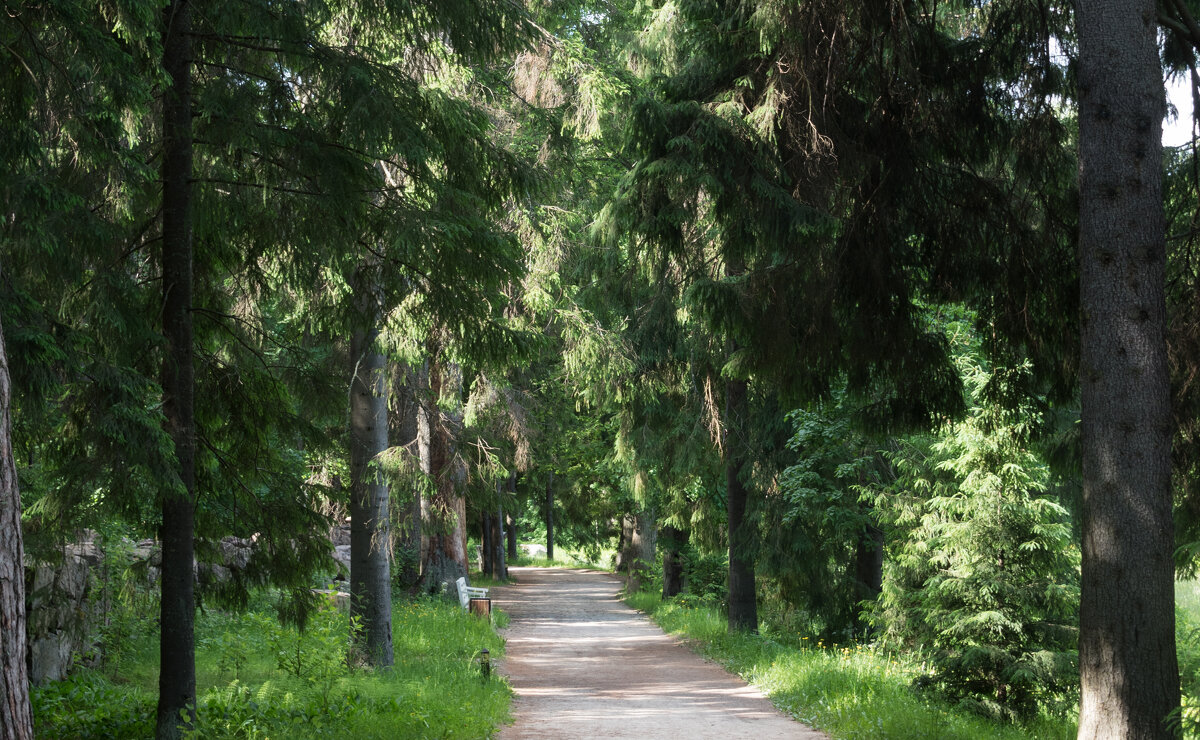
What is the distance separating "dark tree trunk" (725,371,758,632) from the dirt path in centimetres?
124

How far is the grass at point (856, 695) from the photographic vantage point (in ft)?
30.5

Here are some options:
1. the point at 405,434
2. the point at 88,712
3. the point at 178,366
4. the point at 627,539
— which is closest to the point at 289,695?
the point at 88,712

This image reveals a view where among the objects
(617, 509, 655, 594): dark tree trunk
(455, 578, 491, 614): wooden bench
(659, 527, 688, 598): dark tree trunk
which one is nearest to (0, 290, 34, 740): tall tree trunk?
(455, 578, 491, 614): wooden bench

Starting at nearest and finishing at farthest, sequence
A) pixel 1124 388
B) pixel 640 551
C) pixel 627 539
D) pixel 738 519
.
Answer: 1. pixel 1124 388
2. pixel 738 519
3. pixel 640 551
4. pixel 627 539

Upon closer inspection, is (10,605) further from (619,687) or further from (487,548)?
(487,548)

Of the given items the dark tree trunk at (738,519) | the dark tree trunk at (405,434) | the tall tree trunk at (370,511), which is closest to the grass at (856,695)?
the dark tree trunk at (738,519)

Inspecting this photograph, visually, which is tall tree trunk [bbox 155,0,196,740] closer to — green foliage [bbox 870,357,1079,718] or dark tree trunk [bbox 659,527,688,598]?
green foliage [bbox 870,357,1079,718]

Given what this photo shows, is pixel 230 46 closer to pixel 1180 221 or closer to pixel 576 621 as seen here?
pixel 1180 221

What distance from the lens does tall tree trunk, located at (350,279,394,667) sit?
39.9ft

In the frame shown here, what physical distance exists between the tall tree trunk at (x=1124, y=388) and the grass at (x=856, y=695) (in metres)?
2.79

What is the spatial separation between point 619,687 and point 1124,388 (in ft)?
29.0

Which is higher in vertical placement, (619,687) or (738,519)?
(738,519)

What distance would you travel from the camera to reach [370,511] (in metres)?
12.6

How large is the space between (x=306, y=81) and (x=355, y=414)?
5.98 meters
